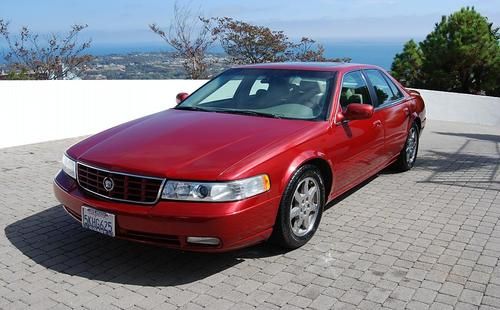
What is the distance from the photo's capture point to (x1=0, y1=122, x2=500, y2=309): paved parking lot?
341cm

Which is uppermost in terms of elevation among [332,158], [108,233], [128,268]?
[332,158]

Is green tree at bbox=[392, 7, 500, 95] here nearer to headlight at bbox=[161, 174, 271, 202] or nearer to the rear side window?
the rear side window

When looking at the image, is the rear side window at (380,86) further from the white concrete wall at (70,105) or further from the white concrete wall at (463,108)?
the white concrete wall at (463,108)

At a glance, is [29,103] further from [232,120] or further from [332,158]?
[332,158]

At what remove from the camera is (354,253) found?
419cm

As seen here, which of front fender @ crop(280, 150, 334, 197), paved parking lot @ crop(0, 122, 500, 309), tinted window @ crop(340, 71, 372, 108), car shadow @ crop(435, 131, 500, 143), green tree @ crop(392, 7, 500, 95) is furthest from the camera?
green tree @ crop(392, 7, 500, 95)

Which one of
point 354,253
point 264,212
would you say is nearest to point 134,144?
point 264,212

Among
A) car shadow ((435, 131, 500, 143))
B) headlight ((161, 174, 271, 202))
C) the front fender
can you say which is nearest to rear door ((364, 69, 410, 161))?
the front fender

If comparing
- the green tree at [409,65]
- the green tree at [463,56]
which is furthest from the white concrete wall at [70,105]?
the green tree at [409,65]

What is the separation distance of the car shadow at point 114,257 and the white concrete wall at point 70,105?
14.1 feet

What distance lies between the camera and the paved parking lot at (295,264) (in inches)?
134

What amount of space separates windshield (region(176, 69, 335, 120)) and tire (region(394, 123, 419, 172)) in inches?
90.9

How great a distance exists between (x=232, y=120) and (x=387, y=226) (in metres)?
1.83

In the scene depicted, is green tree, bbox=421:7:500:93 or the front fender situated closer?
the front fender
